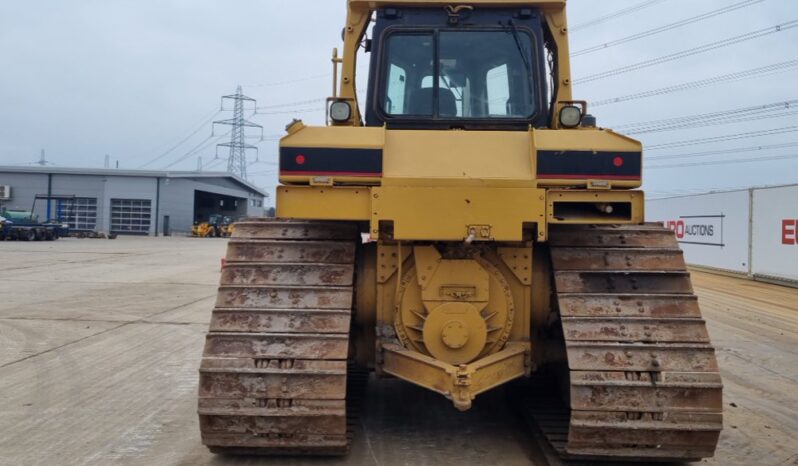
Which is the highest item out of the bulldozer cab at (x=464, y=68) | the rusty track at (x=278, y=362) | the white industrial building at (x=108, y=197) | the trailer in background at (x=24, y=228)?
the white industrial building at (x=108, y=197)

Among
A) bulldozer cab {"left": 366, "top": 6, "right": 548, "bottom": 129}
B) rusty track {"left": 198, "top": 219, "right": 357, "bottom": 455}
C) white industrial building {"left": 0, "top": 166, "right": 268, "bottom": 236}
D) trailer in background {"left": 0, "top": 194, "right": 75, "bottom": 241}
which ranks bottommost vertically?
rusty track {"left": 198, "top": 219, "right": 357, "bottom": 455}

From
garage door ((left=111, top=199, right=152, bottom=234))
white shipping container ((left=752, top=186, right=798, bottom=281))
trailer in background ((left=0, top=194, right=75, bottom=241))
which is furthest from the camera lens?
garage door ((left=111, top=199, right=152, bottom=234))

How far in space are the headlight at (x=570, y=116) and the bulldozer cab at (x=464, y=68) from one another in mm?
133

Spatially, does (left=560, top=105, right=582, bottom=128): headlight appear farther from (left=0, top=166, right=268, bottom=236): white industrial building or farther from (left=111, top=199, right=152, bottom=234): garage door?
(left=111, top=199, right=152, bottom=234): garage door

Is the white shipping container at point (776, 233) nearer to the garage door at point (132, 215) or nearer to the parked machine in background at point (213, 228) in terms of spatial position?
the parked machine in background at point (213, 228)

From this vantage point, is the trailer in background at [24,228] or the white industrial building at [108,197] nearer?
the trailer in background at [24,228]

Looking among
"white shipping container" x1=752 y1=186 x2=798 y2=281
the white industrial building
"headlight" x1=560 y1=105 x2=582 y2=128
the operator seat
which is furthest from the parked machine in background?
"headlight" x1=560 y1=105 x2=582 y2=128

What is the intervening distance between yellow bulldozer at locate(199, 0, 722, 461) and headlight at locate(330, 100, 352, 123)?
2 centimetres

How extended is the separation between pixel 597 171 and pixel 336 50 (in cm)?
238

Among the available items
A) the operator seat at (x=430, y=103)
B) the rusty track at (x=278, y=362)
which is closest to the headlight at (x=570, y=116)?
the operator seat at (x=430, y=103)

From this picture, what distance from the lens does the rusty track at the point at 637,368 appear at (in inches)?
147

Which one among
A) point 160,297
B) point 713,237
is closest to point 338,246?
point 160,297

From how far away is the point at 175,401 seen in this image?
18.4 ft

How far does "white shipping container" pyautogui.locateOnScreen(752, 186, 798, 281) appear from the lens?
49.2 ft
